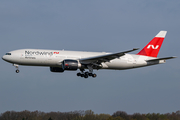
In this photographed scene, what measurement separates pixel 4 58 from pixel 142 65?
1055 inches

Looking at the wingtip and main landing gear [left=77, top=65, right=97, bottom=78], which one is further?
the wingtip

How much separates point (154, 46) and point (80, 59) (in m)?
17.6

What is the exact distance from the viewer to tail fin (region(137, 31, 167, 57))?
5922 cm

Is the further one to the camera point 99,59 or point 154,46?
point 154,46

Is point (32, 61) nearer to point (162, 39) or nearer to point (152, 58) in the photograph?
point (152, 58)

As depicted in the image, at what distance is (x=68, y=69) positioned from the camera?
50.5 metres

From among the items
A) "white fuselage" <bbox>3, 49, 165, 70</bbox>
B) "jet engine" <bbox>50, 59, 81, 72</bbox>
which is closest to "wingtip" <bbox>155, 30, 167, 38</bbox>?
"white fuselage" <bbox>3, 49, 165, 70</bbox>

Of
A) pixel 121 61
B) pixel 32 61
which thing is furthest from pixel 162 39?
pixel 32 61

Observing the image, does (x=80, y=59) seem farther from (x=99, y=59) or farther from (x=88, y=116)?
(x=88, y=116)

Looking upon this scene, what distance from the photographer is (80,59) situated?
172 ft

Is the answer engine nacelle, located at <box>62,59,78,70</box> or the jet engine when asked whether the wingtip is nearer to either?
the jet engine

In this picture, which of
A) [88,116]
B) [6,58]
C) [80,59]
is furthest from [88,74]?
[88,116]

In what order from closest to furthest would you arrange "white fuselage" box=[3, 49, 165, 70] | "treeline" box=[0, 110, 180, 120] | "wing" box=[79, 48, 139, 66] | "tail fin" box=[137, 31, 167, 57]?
"white fuselage" box=[3, 49, 165, 70]
"wing" box=[79, 48, 139, 66]
"tail fin" box=[137, 31, 167, 57]
"treeline" box=[0, 110, 180, 120]

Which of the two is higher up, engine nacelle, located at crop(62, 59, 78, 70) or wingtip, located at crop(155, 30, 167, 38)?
wingtip, located at crop(155, 30, 167, 38)
